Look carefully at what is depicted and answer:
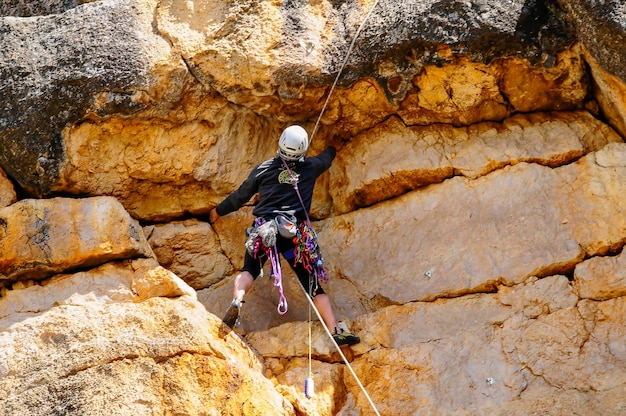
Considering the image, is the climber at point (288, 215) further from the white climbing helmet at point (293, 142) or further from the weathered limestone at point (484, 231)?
the weathered limestone at point (484, 231)

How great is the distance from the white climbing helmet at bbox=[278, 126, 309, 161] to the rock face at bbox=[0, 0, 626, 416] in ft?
1.53

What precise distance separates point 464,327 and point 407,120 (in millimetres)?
1967

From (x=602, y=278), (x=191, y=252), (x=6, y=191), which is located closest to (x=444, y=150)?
(x=602, y=278)

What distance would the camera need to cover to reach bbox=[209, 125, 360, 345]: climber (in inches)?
272

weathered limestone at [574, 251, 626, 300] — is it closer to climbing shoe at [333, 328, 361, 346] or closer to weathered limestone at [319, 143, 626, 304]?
weathered limestone at [319, 143, 626, 304]

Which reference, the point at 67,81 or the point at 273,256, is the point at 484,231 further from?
the point at 67,81

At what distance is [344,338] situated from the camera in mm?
6719

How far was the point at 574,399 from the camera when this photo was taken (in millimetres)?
6094

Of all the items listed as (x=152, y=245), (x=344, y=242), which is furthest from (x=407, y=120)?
(x=152, y=245)

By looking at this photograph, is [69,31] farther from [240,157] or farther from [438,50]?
[438,50]

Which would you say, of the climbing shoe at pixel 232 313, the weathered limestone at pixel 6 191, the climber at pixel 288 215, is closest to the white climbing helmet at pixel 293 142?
the climber at pixel 288 215

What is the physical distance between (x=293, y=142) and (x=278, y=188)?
0.40m

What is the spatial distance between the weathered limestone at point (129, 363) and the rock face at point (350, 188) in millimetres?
29

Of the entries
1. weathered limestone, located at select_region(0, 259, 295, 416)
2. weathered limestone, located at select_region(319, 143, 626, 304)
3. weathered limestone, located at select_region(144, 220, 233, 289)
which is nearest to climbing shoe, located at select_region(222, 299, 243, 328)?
weathered limestone, located at select_region(0, 259, 295, 416)
